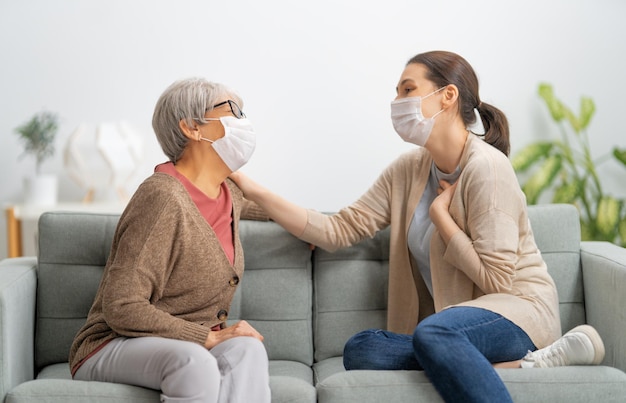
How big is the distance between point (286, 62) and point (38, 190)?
1268 millimetres

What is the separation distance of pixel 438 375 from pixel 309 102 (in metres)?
2.22

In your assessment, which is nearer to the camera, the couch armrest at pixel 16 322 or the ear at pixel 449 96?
the couch armrest at pixel 16 322

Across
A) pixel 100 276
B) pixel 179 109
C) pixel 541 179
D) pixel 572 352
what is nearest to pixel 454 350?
pixel 572 352

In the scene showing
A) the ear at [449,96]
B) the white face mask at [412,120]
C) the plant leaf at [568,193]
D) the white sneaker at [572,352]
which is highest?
the ear at [449,96]

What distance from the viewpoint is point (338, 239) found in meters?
2.47

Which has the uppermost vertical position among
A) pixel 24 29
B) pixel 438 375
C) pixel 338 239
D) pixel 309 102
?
pixel 24 29

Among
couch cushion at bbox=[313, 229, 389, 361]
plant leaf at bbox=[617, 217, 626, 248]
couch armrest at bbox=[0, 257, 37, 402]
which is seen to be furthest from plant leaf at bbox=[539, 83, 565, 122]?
couch armrest at bbox=[0, 257, 37, 402]

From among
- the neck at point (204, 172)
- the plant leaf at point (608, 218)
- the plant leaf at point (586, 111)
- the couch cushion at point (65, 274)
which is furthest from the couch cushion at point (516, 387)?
the plant leaf at point (586, 111)

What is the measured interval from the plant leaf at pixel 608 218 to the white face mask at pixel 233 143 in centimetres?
217

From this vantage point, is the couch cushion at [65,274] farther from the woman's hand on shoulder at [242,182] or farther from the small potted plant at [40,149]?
the small potted plant at [40,149]

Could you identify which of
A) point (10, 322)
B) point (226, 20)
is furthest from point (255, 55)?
point (10, 322)

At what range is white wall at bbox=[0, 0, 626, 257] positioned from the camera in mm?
3895

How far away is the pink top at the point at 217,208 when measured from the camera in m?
2.16

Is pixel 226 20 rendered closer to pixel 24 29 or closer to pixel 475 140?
pixel 24 29
